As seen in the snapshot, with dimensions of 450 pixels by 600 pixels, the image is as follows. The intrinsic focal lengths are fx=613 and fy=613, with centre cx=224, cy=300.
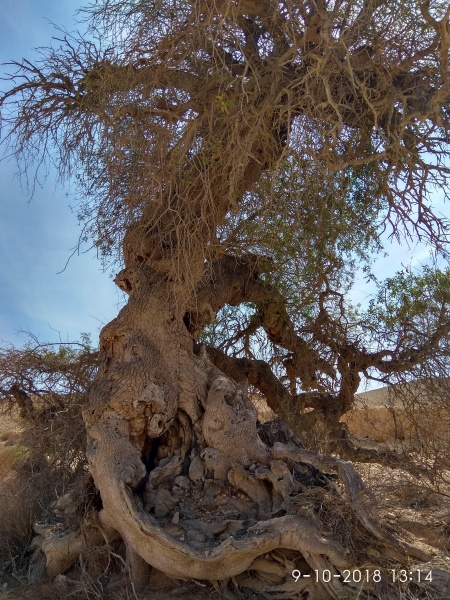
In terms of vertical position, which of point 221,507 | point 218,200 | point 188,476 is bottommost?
point 221,507

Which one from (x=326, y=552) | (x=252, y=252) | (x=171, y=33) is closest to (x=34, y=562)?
(x=326, y=552)

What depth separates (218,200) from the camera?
6.79 metres

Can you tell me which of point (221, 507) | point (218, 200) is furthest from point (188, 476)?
point (218, 200)

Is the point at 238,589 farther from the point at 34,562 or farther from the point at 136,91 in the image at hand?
the point at 136,91

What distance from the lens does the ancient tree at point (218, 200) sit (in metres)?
5.27

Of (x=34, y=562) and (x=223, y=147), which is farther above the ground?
(x=223, y=147)

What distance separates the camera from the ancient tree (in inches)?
207

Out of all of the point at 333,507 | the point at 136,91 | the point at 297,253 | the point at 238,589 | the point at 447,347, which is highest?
the point at 136,91

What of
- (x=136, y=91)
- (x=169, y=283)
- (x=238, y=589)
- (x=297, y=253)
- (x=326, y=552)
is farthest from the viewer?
(x=297, y=253)

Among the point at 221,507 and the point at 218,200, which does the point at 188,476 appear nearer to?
the point at 221,507

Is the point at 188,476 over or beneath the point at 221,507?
over

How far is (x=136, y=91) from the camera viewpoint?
20.4ft

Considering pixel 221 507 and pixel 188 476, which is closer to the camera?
pixel 221 507

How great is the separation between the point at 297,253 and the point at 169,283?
2.02m
